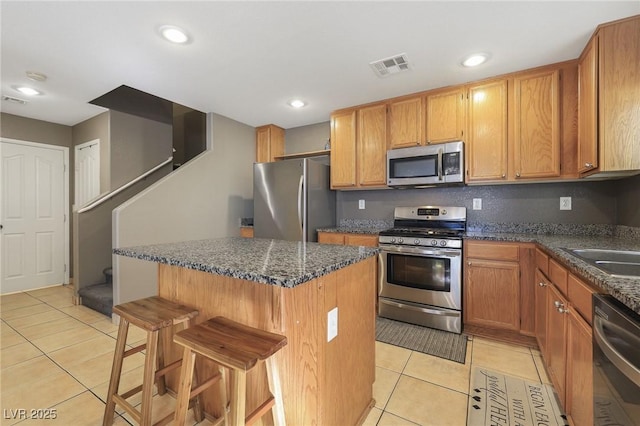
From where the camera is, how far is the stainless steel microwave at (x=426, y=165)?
2.84 meters

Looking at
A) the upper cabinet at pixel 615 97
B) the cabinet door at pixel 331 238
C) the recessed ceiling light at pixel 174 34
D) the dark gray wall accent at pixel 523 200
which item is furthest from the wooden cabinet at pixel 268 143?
the upper cabinet at pixel 615 97

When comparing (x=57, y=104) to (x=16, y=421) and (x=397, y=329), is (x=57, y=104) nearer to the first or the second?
(x=16, y=421)

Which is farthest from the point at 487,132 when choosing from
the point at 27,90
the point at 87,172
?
the point at 87,172

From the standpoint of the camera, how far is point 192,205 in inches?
141

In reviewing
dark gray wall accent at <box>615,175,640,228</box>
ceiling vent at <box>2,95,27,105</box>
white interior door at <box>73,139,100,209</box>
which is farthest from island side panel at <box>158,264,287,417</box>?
ceiling vent at <box>2,95,27,105</box>

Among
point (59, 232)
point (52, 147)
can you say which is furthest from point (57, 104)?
point (59, 232)

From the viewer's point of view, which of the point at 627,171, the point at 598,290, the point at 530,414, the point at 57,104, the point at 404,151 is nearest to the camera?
the point at 598,290

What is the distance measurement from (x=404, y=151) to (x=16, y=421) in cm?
360

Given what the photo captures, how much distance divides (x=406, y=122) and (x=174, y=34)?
2.32 m

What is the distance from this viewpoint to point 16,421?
1.61 metres

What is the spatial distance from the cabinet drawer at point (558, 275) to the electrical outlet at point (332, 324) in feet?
4.25

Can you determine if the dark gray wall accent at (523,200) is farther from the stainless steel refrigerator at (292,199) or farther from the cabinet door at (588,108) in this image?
the stainless steel refrigerator at (292,199)

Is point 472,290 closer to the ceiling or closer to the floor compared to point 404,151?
closer to the floor

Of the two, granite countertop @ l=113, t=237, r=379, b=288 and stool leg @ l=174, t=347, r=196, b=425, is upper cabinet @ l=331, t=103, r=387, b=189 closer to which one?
granite countertop @ l=113, t=237, r=379, b=288
